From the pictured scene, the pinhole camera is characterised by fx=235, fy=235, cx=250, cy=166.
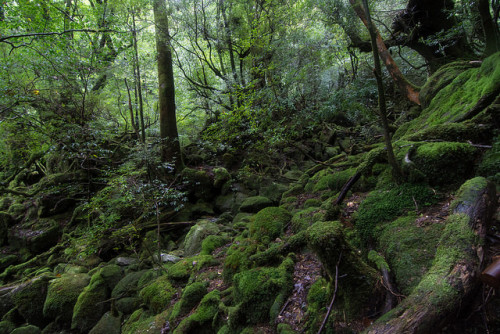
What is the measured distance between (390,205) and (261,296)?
2.04m

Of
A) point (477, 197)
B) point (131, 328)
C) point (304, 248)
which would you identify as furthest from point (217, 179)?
point (477, 197)

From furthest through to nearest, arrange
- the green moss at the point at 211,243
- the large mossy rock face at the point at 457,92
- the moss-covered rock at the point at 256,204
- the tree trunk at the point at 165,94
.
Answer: the tree trunk at the point at 165,94 → the moss-covered rock at the point at 256,204 → the green moss at the point at 211,243 → the large mossy rock face at the point at 457,92

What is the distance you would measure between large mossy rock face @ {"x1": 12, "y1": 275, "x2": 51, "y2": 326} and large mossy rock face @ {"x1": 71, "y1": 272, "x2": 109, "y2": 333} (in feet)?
4.55

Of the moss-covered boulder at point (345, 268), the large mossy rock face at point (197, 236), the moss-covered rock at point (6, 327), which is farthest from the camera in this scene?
the large mossy rock face at point (197, 236)

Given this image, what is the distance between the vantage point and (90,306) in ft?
17.1

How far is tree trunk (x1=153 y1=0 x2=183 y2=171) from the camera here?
30.0ft

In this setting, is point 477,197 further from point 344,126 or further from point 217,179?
point 344,126

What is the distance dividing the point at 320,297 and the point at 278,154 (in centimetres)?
742

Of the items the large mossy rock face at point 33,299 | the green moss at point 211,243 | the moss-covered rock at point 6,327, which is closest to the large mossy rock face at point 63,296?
the large mossy rock face at point 33,299

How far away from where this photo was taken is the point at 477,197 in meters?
2.23

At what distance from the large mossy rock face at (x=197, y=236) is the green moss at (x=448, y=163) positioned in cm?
487

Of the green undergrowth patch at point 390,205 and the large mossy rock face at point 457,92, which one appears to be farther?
the large mossy rock face at point 457,92

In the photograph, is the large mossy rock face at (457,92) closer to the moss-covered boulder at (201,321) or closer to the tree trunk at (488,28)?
the tree trunk at (488,28)

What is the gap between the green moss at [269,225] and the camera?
430 cm
